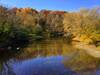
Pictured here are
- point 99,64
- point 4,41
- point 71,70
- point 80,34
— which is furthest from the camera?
point 80,34

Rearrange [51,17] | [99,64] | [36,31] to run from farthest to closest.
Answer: [51,17], [36,31], [99,64]

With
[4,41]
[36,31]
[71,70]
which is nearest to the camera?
[71,70]

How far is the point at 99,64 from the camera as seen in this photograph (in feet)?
78.1

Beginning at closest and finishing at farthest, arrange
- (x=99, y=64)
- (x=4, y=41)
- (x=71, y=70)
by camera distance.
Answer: (x=71, y=70) → (x=99, y=64) → (x=4, y=41)

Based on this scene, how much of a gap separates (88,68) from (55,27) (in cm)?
5379

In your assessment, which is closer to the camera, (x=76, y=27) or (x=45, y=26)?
(x=76, y=27)

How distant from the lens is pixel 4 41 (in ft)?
136

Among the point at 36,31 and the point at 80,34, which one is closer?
the point at 80,34

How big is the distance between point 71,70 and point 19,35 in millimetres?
31501

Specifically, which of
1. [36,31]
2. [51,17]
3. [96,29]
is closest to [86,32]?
[96,29]

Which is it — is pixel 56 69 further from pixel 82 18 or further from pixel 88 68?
pixel 82 18

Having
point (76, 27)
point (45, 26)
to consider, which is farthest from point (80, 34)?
point (45, 26)

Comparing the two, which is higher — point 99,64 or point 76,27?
point 76,27

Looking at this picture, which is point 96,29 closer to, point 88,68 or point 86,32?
point 86,32
